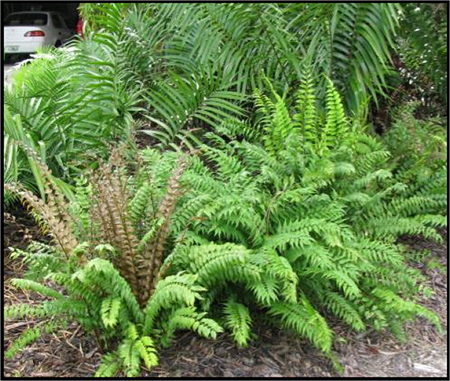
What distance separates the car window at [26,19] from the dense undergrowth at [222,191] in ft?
35.5

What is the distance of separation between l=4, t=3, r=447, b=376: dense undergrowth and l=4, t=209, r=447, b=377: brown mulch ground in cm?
9

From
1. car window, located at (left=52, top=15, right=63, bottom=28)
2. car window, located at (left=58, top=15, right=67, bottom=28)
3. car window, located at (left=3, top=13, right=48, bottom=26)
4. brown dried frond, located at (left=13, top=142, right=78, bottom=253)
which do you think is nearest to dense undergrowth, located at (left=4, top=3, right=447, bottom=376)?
brown dried frond, located at (left=13, top=142, right=78, bottom=253)

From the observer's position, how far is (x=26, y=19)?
567 inches

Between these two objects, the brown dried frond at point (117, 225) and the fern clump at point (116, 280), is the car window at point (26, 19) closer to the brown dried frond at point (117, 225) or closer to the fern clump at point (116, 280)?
the fern clump at point (116, 280)

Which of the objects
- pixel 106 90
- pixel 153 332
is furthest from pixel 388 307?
pixel 106 90

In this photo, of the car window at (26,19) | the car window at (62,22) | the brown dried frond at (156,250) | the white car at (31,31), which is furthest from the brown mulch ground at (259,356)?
the car window at (62,22)

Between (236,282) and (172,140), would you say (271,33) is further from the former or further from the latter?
(236,282)

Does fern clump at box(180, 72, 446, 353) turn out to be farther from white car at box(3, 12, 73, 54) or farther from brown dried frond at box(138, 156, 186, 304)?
white car at box(3, 12, 73, 54)

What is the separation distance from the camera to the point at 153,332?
2.33m

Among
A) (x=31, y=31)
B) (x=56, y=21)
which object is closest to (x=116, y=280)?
(x=31, y=31)

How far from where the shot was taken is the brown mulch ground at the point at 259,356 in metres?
2.36

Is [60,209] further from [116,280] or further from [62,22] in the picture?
[62,22]

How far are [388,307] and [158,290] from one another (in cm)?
112

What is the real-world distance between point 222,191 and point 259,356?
2.86 feet
